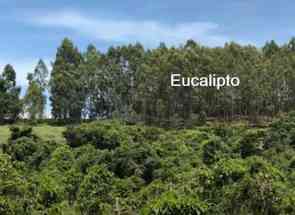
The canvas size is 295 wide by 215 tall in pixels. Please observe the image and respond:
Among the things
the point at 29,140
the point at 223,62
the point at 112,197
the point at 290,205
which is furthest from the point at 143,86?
the point at 290,205

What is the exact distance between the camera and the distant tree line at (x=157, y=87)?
83.2m

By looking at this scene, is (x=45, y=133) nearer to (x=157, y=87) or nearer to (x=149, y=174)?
(x=157, y=87)

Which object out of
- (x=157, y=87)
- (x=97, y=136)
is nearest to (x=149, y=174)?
(x=97, y=136)

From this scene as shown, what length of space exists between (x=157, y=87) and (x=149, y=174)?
41.3 metres

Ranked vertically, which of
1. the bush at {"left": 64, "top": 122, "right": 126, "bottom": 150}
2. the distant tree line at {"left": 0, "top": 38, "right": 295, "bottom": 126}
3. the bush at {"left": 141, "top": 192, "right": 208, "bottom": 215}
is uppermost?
the distant tree line at {"left": 0, "top": 38, "right": 295, "bottom": 126}

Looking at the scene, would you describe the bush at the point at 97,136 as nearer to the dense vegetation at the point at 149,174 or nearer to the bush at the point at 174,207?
the dense vegetation at the point at 149,174

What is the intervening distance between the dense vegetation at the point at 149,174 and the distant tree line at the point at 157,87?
17.4 meters

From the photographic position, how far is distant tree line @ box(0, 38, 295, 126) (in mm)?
83250

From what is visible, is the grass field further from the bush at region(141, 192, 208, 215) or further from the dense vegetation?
the bush at region(141, 192, 208, 215)

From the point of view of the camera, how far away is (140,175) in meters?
43.6

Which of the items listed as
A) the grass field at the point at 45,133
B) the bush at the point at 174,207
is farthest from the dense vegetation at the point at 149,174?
the grass field at the point at 45,133

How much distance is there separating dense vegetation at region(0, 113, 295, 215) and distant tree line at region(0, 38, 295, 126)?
57.0 feet

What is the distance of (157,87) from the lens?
3334 inches

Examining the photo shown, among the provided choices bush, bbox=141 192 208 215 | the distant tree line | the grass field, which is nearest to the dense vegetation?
bush, bbox=141 192 208 215
